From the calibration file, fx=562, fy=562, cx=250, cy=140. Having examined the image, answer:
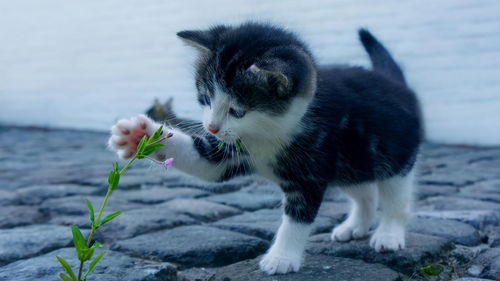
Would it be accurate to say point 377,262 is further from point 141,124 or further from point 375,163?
point 141,124

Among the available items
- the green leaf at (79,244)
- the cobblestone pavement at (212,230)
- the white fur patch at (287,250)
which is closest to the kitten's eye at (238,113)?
the white fur patch at (287,250)

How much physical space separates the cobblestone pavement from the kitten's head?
518mm

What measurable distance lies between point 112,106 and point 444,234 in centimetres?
750

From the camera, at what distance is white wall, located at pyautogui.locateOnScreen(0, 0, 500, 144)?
6395mm

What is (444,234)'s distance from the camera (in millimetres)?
2479

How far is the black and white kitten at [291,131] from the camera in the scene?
1859 millimetres

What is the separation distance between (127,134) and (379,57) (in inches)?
61.5

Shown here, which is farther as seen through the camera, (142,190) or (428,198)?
(142,190)

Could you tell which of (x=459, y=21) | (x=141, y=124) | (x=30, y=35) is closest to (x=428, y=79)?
(x=459, y=21)

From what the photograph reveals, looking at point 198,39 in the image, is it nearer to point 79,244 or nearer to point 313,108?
point 313,108

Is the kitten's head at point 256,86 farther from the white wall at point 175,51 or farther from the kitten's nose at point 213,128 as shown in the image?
the white wall at point 175,51

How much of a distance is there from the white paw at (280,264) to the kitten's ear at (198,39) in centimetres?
78

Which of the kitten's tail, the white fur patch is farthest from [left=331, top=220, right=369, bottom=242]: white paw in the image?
the kitten's tail

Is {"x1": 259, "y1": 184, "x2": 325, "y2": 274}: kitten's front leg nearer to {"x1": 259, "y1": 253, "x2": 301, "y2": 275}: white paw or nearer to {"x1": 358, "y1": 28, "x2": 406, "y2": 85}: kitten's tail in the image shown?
{"x1": 259, "y1": 253, "x2": 301, "y2": 275}: white paw
